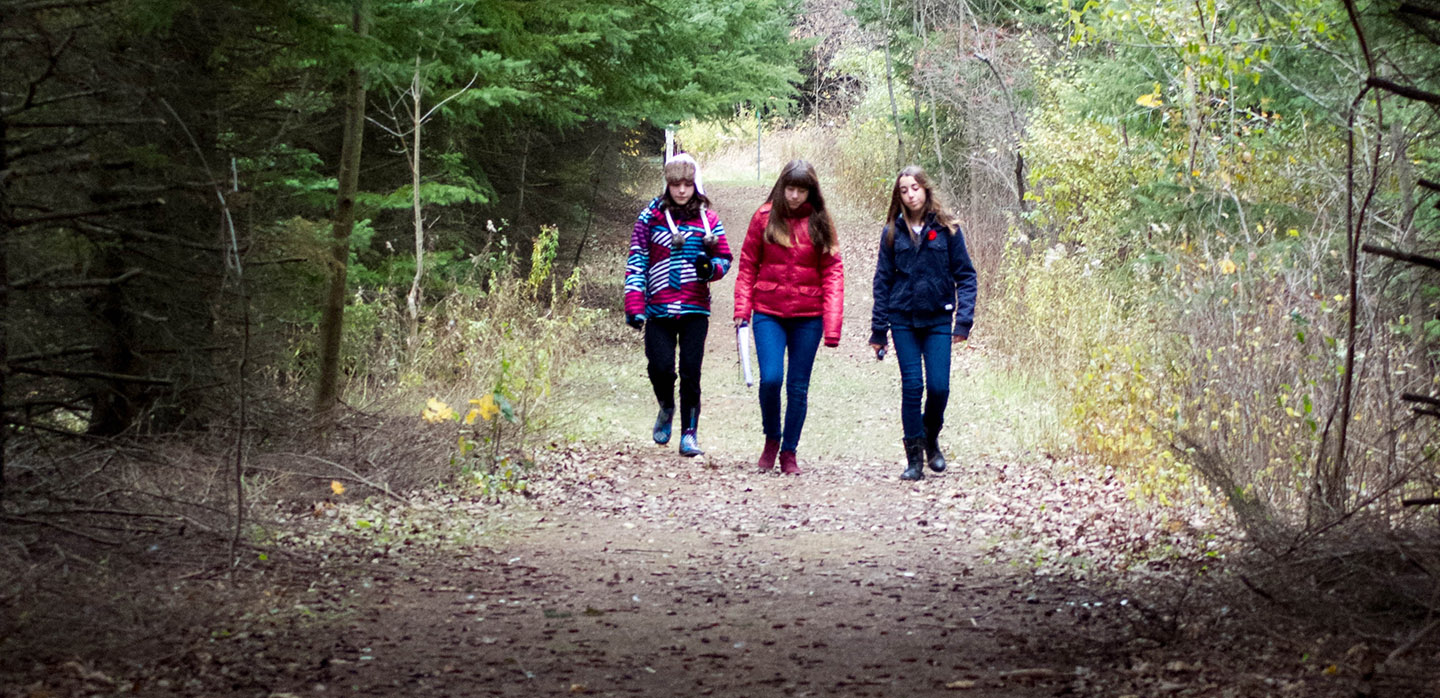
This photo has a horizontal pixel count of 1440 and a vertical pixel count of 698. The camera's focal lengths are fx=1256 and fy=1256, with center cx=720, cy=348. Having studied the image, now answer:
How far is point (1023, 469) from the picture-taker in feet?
27.2

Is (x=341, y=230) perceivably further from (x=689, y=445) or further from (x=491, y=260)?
(x=491, y=260)

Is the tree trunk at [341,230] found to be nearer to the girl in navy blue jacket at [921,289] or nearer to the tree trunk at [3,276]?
the tree trunk at [3,276]

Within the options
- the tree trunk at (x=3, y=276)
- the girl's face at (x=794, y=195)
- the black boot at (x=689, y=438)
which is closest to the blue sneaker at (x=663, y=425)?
the black boot at (x=689, y=438)

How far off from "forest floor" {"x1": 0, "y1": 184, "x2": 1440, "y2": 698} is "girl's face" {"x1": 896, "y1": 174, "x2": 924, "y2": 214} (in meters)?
1.79

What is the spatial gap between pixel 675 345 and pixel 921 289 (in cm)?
181

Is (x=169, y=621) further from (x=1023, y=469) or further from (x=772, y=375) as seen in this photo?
(x=1023, y=469)

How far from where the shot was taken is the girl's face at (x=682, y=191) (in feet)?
27.4

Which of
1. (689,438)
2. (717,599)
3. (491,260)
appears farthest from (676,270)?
(491,260)

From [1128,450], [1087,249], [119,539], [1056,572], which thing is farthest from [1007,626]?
[1087,249]

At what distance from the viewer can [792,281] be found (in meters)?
8.10

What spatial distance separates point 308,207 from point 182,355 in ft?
9.77

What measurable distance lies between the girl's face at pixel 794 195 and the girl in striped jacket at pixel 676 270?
0.56 metres

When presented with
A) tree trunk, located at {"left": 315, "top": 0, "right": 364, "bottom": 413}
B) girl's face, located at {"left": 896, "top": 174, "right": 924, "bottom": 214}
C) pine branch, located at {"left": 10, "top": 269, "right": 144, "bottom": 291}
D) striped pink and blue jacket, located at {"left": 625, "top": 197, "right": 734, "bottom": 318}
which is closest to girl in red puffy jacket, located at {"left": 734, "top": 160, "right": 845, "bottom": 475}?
striped pink and blue jacket, located at {"left": 625, "top": 197, "right": 734, "bottom": 318}

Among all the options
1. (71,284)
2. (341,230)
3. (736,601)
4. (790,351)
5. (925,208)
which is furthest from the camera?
(790,351)
